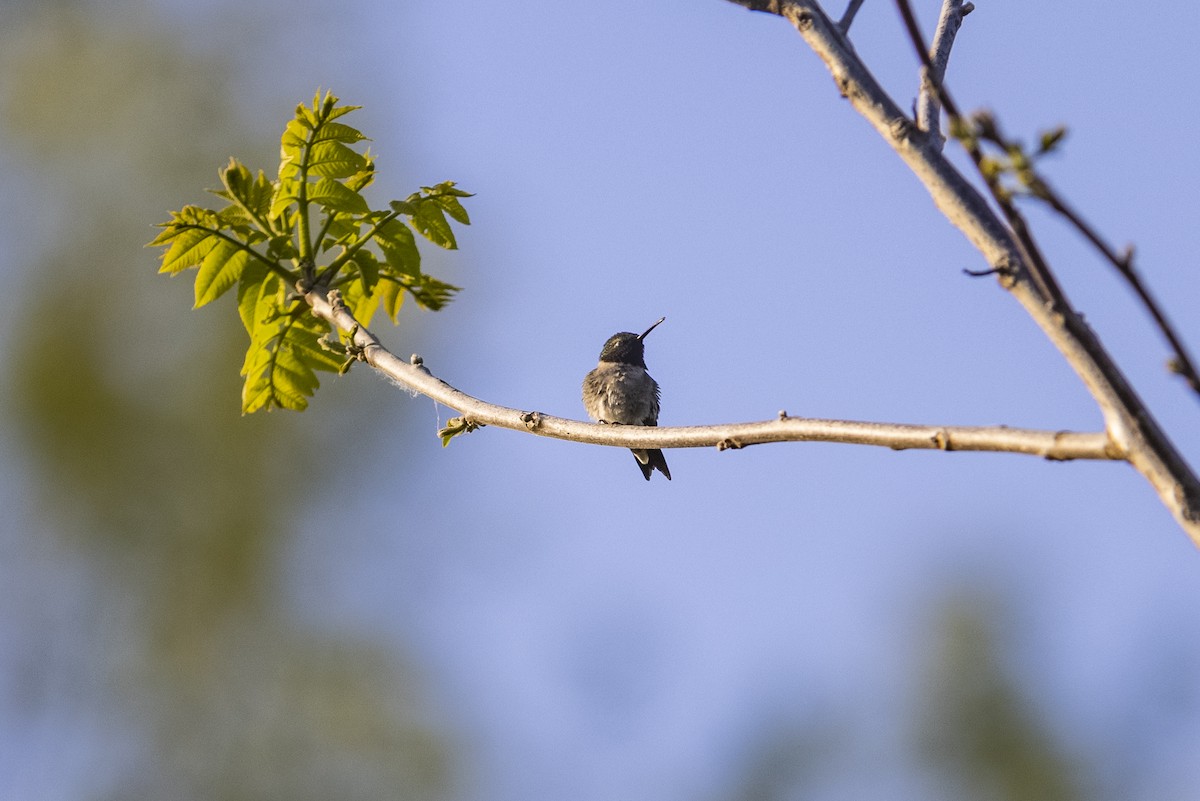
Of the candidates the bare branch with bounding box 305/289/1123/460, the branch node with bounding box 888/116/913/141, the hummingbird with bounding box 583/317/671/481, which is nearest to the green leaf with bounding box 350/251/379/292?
the bare branch with bounding box 305/289/1123/460

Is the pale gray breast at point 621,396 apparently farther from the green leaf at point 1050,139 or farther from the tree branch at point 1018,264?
the green leaf at point 1050,139

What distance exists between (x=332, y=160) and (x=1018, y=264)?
2387mm

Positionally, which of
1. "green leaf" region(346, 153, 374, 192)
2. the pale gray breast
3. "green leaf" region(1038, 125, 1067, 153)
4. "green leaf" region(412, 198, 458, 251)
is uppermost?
the pale gray breast

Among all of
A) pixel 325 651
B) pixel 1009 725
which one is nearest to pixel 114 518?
pixel 325 651

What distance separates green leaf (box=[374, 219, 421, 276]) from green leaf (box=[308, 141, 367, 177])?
19cm

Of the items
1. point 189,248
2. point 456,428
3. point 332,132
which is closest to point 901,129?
point 456,428

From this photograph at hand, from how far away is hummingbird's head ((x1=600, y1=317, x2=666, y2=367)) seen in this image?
7.84 m

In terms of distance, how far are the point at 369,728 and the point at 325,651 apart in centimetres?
102

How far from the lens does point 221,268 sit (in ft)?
11.9

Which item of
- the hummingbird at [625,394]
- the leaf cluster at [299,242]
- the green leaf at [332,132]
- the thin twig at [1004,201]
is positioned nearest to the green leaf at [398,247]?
the leaf cluster at [299,242]

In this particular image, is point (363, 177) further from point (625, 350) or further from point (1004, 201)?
point (625, 350)

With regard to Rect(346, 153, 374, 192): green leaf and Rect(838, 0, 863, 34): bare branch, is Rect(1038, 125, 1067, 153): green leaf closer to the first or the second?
Rect(838, 0, 863, 34): bare branch

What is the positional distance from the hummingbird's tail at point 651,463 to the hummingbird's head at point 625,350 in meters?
0.86

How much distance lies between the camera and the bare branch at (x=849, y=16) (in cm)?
209
